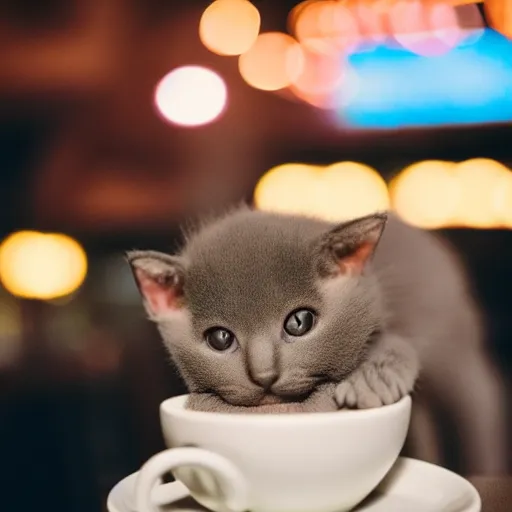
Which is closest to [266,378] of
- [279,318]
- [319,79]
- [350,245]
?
[279,318]

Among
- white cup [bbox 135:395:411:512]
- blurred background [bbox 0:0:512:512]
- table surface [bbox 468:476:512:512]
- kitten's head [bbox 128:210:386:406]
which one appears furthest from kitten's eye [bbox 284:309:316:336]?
blurred background [bbox 0:0:512:512]

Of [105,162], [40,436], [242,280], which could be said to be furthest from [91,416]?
[242,280]

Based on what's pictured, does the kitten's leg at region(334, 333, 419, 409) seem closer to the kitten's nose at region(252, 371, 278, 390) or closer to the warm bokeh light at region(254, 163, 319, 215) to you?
the kitten's nose at region(252, 371, 278, 390)

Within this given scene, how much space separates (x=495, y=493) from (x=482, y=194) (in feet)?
2.17

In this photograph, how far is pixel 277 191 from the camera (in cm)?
129

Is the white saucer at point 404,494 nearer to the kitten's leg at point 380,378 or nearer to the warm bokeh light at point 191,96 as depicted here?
the kitten's leg at point 380,378

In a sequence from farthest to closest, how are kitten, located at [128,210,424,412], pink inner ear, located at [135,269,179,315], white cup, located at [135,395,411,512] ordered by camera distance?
1. pink inner ear, located at [135,269,179,315]
2. kitten, located at [128,210,424,412]
3. white cup, located at [135,395,411,512]

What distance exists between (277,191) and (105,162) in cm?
33

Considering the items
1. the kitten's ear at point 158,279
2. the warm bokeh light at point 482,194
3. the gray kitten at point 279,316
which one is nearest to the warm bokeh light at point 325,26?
the warm bokeh light at point 482,194

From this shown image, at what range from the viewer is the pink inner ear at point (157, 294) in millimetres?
768

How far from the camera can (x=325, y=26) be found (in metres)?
1.29

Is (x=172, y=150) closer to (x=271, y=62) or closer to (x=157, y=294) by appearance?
(x=271, y=62)

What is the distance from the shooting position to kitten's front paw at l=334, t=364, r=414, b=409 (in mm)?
634

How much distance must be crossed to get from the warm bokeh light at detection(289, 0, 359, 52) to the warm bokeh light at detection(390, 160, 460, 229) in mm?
260
